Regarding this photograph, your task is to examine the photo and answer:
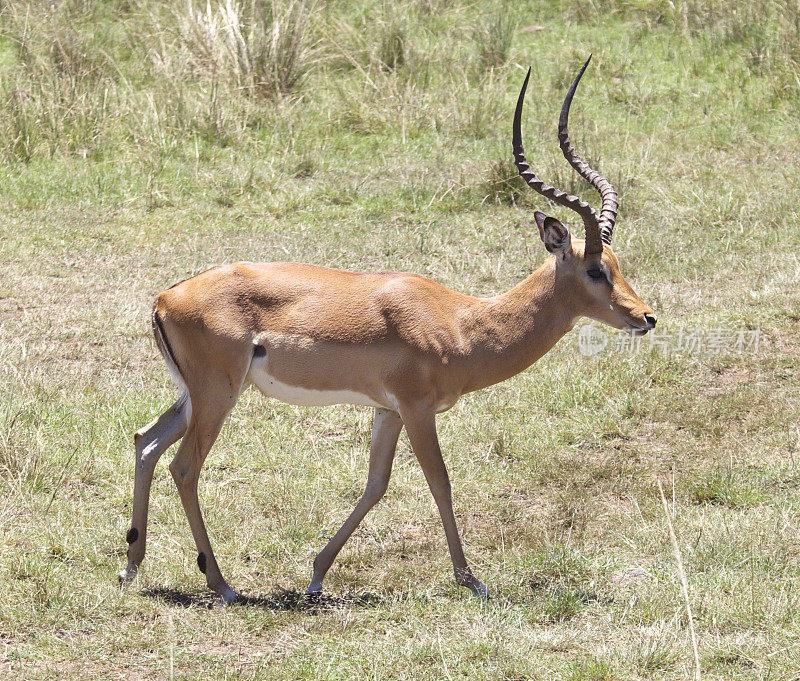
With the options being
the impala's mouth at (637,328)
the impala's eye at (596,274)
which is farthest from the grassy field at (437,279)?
the impala's eye at (596,274)

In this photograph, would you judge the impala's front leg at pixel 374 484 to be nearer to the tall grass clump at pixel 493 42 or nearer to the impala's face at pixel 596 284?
the impala's face at pixel 596 284

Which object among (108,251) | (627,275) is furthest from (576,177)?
(108,251)

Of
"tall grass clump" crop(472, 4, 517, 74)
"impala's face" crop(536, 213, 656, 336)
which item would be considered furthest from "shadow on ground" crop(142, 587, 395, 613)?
"tall grass clump" crop(472, 4, 517, 74)

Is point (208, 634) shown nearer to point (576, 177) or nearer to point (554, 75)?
point (576, 177)

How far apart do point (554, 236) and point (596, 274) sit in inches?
9.2

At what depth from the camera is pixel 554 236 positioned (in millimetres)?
4977

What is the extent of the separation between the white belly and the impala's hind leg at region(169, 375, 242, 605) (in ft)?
0.34

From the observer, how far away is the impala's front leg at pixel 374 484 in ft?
15.8

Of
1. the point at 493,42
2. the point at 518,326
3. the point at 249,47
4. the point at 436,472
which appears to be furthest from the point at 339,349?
the point at 493,42

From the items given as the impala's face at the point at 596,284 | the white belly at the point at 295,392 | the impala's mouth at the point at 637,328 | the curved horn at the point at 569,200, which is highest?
the curved horn at the point at 569,200

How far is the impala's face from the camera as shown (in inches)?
194

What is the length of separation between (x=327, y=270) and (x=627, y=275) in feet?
13.0

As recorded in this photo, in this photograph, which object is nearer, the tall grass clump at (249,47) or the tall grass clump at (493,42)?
the tall grass clump at (249,47)

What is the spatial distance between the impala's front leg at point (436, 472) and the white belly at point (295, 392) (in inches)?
8.0
